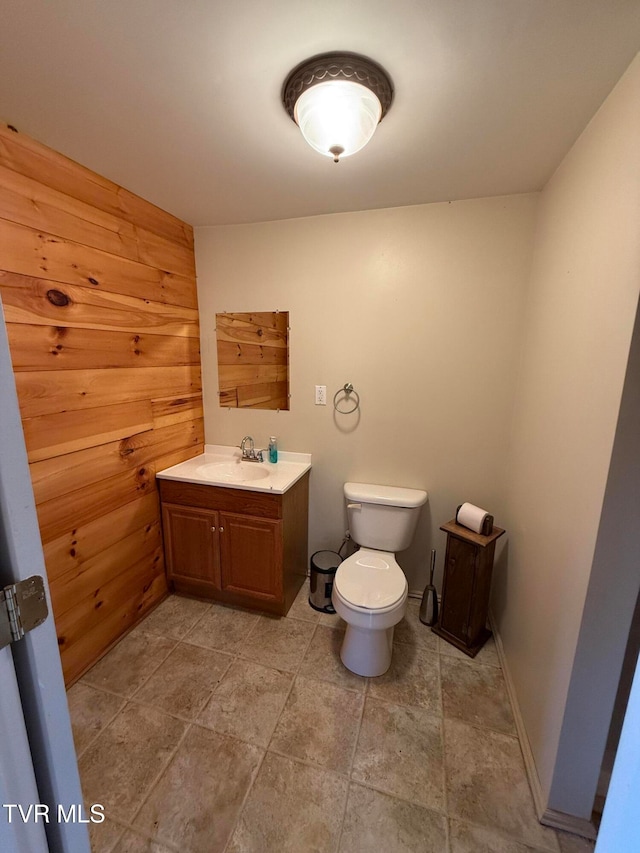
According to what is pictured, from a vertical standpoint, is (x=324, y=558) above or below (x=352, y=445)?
below

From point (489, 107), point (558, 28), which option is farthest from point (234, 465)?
point (558, 28)

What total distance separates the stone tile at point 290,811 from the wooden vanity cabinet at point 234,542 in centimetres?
78

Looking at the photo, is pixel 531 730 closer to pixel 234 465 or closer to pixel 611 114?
pixel 234 465

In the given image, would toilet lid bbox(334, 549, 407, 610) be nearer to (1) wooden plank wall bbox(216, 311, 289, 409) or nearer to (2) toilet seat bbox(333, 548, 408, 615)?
(2) toilet seat bbox(333, 548, 408, 615)

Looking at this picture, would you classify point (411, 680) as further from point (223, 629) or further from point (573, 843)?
point (223, 629)

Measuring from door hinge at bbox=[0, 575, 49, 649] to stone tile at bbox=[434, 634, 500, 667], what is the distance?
74.4 inches

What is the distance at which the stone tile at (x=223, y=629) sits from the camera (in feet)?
6.11

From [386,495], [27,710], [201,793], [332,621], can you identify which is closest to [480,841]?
[201,793]

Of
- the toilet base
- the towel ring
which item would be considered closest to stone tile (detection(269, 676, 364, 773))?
the toilet base

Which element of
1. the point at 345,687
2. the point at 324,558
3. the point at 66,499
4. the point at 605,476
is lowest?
the point at 345,687

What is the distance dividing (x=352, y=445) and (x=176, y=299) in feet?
4.62

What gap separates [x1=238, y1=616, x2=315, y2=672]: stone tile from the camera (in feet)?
5.79

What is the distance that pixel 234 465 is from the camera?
2.32 meters

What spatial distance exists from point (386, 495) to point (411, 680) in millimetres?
892
